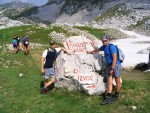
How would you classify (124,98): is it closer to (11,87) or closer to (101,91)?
(101,91)

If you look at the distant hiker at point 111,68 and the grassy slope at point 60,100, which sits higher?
the distant hiker at point 111,68

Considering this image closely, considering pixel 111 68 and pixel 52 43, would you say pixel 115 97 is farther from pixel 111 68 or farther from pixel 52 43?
pixel 52 43

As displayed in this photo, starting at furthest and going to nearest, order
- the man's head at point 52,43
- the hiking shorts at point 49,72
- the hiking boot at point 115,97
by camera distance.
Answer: the hiking shorts at point 49,72 → the man's head at point 52,43 → the hiking boot at point 115,97

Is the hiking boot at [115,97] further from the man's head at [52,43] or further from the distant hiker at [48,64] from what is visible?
the man's head at [52,43]

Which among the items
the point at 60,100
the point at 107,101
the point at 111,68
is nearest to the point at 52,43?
the point at 60,100

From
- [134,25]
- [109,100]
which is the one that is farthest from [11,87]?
[134,25]

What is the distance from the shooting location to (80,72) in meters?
21.2

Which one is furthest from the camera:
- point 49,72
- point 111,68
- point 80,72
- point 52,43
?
point 49,72

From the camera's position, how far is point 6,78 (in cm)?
2767

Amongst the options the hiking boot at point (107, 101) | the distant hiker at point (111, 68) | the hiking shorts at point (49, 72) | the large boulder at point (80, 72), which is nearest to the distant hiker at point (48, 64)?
the hiking shorts at point (49, 72)

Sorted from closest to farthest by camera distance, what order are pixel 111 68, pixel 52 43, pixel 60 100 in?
pixel 111 68
pixel 60 100
pixel 52 43

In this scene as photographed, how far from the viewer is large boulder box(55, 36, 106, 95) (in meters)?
20.1

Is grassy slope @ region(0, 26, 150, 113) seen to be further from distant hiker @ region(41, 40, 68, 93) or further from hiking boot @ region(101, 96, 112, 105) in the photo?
distant hiker @ region(41, 40, 68, 93)

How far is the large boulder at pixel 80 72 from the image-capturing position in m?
20.1
